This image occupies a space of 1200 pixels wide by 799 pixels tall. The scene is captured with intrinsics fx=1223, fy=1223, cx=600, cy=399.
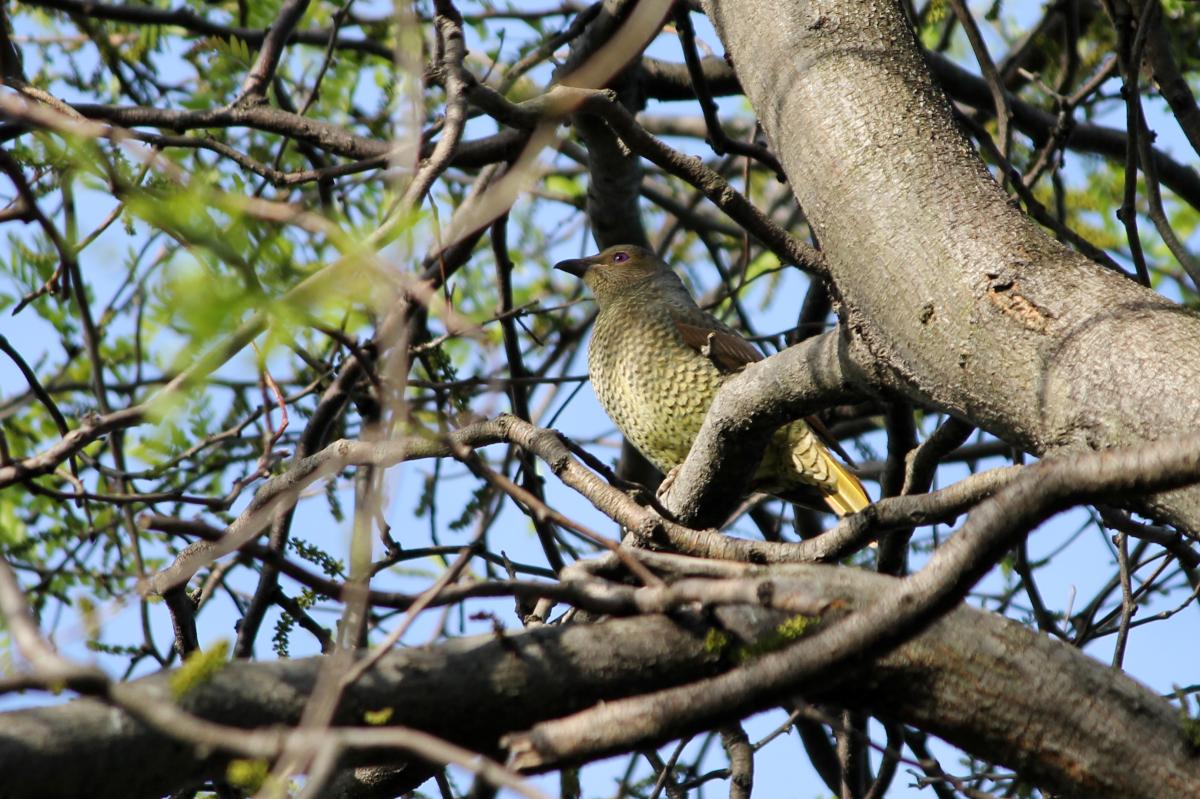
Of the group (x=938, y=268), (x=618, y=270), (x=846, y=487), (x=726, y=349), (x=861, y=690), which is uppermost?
(x=618, y=270)

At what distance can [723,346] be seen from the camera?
4.90 metres

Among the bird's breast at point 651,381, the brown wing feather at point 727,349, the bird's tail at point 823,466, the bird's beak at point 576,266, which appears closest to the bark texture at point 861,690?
the bird's tail at point 823,466

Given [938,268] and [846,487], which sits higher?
[846,487]

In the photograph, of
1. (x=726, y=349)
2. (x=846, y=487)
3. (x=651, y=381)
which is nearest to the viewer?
(x=846, y=487)

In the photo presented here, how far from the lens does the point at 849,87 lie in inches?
98.9

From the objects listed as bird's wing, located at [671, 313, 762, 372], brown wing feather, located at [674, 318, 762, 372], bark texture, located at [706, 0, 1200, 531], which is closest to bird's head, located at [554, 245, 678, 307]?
bird's wing, located at [671, 313, 762, 372]

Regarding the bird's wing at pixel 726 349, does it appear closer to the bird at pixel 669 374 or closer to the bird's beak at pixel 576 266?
the bird at pixel 669 374

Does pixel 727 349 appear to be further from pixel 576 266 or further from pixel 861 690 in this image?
pixel 861 690

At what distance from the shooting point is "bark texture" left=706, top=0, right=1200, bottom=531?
6.00ft

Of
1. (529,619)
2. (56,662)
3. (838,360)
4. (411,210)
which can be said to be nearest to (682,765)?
(529,619)

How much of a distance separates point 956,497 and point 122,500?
5.85 feet

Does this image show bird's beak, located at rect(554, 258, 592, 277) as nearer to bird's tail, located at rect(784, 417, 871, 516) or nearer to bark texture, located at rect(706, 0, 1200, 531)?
bird's tail, located at rect(784, 417, 871, 516)

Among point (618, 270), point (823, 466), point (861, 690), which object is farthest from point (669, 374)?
point (861, 690)

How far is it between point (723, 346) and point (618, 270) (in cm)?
102
